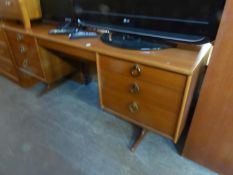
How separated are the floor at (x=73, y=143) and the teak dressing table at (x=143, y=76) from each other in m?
0.15

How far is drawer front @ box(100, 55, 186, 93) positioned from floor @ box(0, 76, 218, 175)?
1.94 ft

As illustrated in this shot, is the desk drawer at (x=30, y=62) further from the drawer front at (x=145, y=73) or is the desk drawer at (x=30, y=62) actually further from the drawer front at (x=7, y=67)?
the drawer front at (x=145, y=73)

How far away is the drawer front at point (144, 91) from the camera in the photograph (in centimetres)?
87

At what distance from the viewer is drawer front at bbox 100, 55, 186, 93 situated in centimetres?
81

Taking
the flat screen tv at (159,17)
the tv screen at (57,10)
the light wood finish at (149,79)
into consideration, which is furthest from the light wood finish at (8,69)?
the flat screen tv at (159,17)

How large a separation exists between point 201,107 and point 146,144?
537 mm

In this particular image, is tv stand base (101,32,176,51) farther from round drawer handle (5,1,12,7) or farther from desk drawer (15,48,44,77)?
round drawer handle (5,1,12,7)

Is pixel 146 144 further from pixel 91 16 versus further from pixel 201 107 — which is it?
pixel 91 16

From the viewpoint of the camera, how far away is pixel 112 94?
112cm

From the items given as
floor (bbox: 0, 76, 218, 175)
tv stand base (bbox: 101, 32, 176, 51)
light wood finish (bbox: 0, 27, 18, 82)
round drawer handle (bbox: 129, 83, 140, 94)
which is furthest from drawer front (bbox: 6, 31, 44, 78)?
round drawer handle (bbox: 129, 83, 140, 94)

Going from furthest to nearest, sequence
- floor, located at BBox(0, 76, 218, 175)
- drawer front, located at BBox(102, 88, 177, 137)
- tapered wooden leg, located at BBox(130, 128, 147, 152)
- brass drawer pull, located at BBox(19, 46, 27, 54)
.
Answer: brass drawer pull, located at BBox(19, 46, 27, 54) → tapered wooden leg, located at BBox(130, 128, 147, 152) → floor, located at BBox(0, 76, 218, 175) → drawer front, located at BBox(102, 88, 177, 137)

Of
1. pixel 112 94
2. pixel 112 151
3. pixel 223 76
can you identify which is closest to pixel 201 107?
pixel 223 76

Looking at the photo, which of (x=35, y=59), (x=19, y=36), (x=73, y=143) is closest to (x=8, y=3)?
(x=19, y=36)

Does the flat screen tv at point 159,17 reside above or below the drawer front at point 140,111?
above
